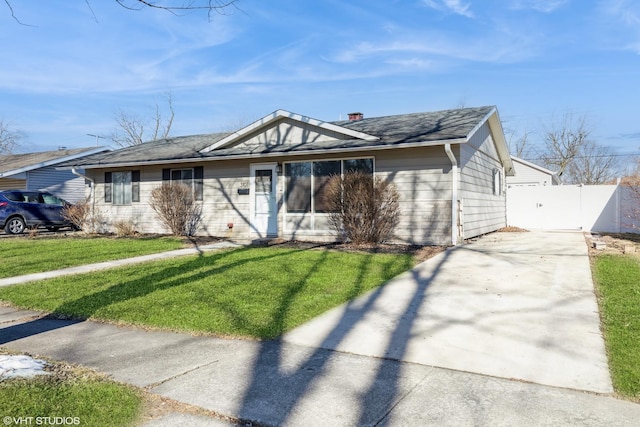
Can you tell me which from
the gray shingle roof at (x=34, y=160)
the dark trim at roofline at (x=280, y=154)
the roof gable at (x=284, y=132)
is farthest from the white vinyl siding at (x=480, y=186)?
the gray shingle roof at (x=34, y=160)

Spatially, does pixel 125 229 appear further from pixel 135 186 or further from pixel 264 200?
pixel 264 200

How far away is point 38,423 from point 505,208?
692 inches

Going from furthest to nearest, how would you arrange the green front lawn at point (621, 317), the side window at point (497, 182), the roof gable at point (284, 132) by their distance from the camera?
1. the side window at point (497, 182)
2. the roof gable at point (284, 132)
3. the green front lawn at point (621, 317)

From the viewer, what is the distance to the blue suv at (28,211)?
1591 cm

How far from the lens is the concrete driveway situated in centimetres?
363

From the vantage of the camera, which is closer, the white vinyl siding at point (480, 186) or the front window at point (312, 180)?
the white vinyl siding at point (480, 186)

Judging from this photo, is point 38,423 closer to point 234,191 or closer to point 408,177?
point 408,177

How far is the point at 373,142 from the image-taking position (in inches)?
427

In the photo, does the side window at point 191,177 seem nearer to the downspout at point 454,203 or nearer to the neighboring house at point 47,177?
the downspout at point 454,203

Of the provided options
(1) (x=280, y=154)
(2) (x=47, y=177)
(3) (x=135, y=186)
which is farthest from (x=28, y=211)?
(1) (x=280, y=154)

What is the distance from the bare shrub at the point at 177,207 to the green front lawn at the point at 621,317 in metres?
10.7

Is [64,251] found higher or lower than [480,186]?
lower

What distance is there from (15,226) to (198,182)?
745 cm

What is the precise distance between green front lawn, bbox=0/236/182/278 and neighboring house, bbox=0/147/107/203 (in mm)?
10494
